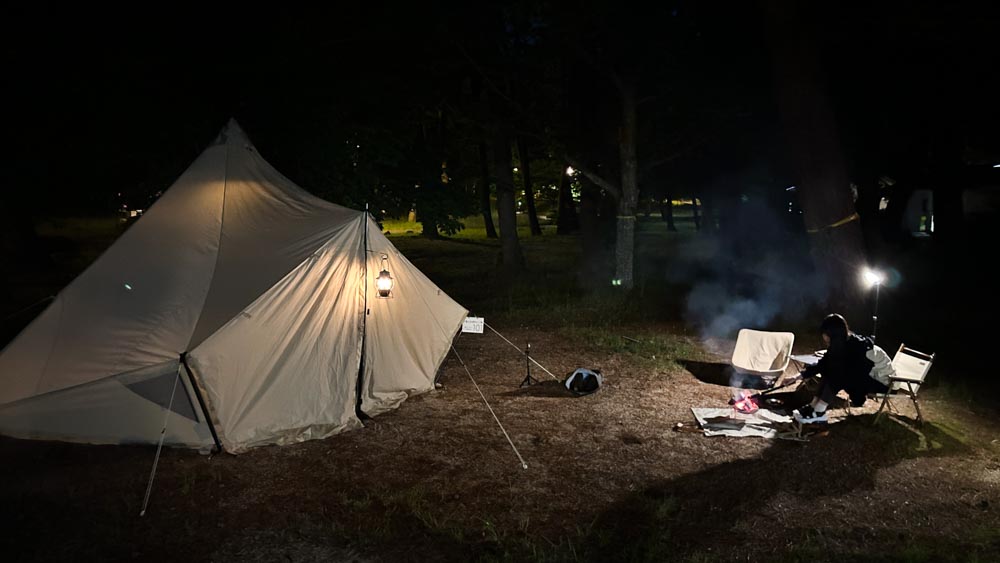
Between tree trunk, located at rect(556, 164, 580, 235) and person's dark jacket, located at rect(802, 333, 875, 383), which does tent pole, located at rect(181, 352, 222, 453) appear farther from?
tree trunk, located at rect(556, 164, 580, 235)

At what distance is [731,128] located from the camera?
15891 mm

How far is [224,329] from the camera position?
20.8 ft

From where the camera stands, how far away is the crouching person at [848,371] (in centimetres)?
688

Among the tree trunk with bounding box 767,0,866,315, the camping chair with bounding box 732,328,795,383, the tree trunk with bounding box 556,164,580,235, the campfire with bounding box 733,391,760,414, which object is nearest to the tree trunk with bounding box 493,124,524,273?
the tree trunk with bounding box 767,0,866,315

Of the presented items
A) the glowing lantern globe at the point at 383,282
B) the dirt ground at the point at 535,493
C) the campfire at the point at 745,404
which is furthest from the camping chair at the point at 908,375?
the glowing lantern globe at the point at 383,282

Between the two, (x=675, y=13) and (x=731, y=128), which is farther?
(x=731, y=128)

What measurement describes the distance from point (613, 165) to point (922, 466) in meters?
11.1

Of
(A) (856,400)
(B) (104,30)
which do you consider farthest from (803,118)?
(B) (104,30)

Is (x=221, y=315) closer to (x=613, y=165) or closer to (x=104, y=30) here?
(x=104, y=30)

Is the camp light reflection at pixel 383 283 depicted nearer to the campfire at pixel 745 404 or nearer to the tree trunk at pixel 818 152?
the campfire at pixel 745 404

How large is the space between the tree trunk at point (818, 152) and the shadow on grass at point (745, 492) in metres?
5.40

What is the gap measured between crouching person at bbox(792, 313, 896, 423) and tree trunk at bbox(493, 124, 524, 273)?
11224mm

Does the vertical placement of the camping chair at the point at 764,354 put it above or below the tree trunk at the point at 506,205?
below

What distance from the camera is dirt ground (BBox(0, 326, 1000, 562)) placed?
4.68 meters
